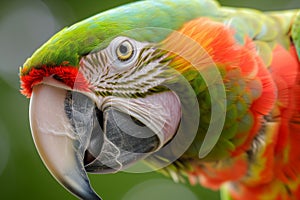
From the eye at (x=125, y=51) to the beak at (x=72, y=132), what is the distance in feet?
0.49

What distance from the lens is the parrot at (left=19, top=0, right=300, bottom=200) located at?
52.1 inches

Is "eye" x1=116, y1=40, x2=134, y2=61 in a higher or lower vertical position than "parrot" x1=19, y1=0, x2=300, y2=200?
higher

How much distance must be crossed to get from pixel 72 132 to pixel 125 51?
27cm

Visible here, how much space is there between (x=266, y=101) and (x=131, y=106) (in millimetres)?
453

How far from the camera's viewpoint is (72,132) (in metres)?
1.32

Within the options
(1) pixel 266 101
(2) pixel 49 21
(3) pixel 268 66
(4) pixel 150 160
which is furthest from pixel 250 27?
(2) pixel 49 21

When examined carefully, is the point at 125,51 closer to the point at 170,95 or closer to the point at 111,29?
the point at 111,29

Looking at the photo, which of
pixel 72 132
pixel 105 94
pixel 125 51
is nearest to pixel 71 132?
pixel 72 132

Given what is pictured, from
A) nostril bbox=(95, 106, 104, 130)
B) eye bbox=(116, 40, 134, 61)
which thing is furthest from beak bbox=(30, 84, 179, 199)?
eye bbox=(116, 40, 134, 61)

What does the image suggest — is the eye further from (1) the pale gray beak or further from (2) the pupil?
(1) the pale gray beak

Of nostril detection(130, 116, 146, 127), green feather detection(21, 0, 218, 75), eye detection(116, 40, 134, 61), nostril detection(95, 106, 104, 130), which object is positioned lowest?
nostril detection(130, 116, 146, 127)

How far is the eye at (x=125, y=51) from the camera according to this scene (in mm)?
1360

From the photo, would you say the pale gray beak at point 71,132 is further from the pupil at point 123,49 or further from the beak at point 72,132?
the pupil at point 123,49

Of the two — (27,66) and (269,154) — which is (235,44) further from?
(27,66)
